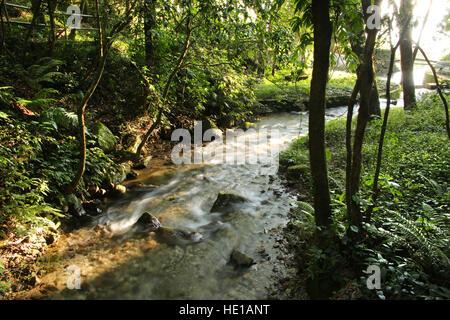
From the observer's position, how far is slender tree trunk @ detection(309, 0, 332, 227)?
3115 mm

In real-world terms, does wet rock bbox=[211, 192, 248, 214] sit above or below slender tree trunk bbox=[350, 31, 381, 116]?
below

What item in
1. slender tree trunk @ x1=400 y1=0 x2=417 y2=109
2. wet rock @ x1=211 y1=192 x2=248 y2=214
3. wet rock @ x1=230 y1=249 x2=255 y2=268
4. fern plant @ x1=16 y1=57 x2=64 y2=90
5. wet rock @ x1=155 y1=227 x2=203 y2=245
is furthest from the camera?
slender tree trunk @ x1=400 y1=0 x2=417 y2=109

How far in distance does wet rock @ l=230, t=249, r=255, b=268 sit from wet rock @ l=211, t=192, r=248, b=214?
1667mm

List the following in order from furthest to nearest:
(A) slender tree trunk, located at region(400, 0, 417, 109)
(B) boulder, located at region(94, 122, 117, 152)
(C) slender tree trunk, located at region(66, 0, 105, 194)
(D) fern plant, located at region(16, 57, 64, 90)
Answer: (A) slender tree trunk, located at region(400, 0, 417, 109), (D) fern plant, located at region(16, 57, 64, 90), (B) boulder, located at region(94, 122, 117, 152), (C) slender tree trunk, located at region(66, 0, 105, 194)

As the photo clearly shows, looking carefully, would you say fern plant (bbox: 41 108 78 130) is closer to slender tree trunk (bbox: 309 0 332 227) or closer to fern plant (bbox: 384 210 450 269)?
slender tree trunk (bbox: 309 0 332 227)

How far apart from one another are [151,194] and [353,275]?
5099 millimetres

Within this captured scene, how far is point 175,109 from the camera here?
10.7 m

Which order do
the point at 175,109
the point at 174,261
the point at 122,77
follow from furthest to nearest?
the point at 175,109, the point at 122,77, the point at 174,261

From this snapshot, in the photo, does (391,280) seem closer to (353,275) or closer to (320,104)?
(353,275)

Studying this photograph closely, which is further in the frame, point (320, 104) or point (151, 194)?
point (151, 194)

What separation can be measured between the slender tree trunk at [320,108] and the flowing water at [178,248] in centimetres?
125

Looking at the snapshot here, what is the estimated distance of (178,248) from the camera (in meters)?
4.71

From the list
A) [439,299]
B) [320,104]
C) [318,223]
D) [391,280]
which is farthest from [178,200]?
[439,299]

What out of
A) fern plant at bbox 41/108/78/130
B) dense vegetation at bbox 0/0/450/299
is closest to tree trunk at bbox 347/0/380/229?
dense vegetation at bbox 0/0/450/299
